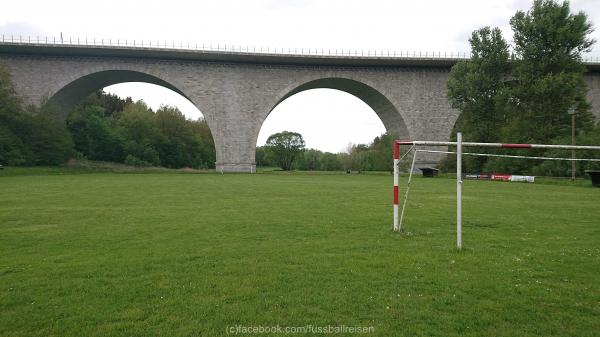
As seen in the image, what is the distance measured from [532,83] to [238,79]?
25.6m

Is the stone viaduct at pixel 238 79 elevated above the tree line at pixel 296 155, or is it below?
above

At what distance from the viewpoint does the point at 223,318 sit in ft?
11.8

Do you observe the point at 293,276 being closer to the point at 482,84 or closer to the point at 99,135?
the point at 482,84

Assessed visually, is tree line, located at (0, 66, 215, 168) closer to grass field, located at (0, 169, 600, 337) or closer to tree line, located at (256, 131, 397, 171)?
tree line, located at (256, 131, 397, 171)

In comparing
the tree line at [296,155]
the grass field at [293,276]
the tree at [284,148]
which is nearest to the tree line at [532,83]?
the grass field at [293,276]

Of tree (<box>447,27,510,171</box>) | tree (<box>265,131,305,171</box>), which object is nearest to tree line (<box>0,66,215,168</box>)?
tree (<box>265,131,305,171</box>)

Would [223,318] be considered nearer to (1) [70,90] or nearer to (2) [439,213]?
(2) [439,213]

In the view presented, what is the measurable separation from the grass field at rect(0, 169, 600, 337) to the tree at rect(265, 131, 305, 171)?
3146 inches

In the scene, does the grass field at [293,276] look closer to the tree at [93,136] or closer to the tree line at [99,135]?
the tree line at [99,135]

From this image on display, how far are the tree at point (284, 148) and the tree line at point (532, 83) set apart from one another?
56.2m

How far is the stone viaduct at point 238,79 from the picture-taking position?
34.6m

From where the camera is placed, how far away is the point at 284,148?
295 feet

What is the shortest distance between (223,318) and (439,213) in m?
8.48

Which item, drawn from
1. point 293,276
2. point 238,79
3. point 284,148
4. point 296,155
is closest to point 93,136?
point 238,79
